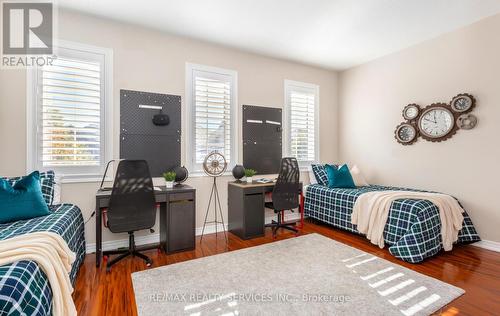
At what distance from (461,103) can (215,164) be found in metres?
3.44

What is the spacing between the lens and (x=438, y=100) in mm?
3531

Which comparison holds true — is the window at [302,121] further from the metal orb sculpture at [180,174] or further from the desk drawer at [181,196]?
the desk drawer at [181,196]

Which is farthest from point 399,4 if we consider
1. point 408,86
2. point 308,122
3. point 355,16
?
point 308,122

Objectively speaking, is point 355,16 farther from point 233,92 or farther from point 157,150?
point 157,150

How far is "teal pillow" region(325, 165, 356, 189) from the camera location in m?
3.94

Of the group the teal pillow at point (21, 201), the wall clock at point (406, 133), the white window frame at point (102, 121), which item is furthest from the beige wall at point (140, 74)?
the wall clock at point (406, 133)

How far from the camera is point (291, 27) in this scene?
3.25 meters

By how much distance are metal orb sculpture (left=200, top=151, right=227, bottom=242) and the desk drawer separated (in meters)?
0.54

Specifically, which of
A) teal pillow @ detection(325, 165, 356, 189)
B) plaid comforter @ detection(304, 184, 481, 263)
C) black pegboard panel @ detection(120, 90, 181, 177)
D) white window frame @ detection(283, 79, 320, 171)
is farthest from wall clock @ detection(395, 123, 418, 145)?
black pegboard panel @ detection(120, 90, 181, 177)

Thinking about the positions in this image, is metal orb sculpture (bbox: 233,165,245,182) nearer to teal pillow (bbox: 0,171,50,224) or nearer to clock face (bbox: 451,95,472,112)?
teal pillow (bbox: 0,171,50,224)

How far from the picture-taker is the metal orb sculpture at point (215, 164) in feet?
11.4

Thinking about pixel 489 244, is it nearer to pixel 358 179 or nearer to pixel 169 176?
pixel 358 179

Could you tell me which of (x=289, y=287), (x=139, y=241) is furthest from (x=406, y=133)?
(x=139, y=241)

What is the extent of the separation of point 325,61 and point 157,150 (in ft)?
11.0
